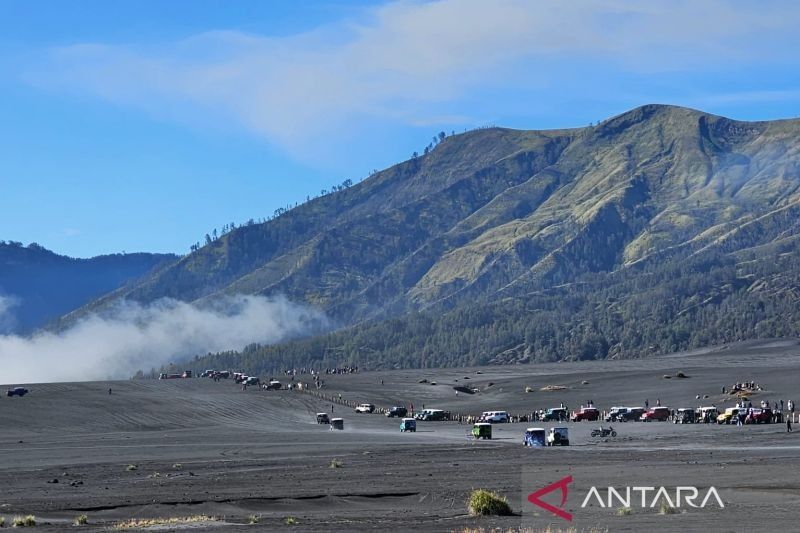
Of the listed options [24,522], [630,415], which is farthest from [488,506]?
[630,415]

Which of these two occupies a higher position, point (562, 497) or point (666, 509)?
point (666, 509)

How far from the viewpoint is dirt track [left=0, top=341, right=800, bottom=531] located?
3559cm

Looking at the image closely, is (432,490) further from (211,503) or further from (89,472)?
(89,472)

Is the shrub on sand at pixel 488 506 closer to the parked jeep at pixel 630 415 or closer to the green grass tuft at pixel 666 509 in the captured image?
the green grass tuft at pixel 666 509

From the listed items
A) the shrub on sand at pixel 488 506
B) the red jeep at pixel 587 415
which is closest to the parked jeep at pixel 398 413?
the red jeep at pixel 587 415

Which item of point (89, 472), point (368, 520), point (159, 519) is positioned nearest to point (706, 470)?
point (368, 520)

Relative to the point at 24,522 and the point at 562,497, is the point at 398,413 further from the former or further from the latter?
the point at 24,522

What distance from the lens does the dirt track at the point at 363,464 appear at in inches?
1401

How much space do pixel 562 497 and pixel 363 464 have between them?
19.2m

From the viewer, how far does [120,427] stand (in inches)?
4065

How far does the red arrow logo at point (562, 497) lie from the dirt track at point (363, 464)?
0.35 m

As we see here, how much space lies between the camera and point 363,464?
56.4 meters

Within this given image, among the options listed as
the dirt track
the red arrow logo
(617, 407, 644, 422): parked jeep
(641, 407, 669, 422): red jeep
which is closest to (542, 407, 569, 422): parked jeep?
(617, 407, 644, 422): parked jeep

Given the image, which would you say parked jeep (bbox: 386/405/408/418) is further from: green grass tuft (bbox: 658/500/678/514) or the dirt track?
green grass tuft (bbox: 658/500/678/514)
